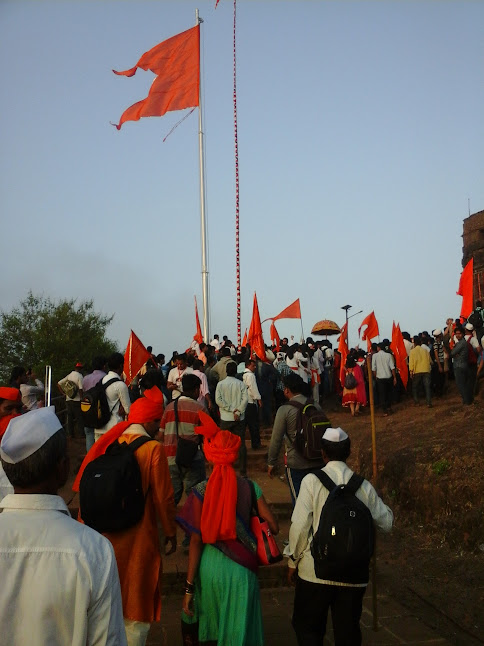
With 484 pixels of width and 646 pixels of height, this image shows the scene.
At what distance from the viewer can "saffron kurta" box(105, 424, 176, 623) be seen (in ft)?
14.3

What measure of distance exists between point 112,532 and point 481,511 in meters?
5.86

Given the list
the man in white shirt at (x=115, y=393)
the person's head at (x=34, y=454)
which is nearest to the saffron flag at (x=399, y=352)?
the man in white shirt at (x=115, y=393)

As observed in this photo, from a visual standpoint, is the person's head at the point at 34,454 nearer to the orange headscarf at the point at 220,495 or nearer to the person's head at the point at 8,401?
the orange headscarf at the point at 220,495

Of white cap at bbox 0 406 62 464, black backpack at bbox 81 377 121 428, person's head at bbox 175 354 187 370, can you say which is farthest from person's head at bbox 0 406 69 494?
person's head at bbox 175 354 187 370

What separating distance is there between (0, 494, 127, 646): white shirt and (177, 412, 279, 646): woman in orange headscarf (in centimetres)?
228

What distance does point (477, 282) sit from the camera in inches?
1115

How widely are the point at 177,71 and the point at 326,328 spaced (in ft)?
34.2

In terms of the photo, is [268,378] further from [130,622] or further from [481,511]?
[130,622]

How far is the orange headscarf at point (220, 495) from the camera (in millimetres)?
4309

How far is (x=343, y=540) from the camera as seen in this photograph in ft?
13.3

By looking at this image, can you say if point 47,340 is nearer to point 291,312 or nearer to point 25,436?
point 291,312

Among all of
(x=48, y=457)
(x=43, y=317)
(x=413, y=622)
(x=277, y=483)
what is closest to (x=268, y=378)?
(x=277, y=483)

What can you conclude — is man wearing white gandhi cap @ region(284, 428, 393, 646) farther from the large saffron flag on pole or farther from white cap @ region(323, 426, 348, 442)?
the large saffron flag on pole

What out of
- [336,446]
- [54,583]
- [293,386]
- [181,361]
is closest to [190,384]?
[293,386]
